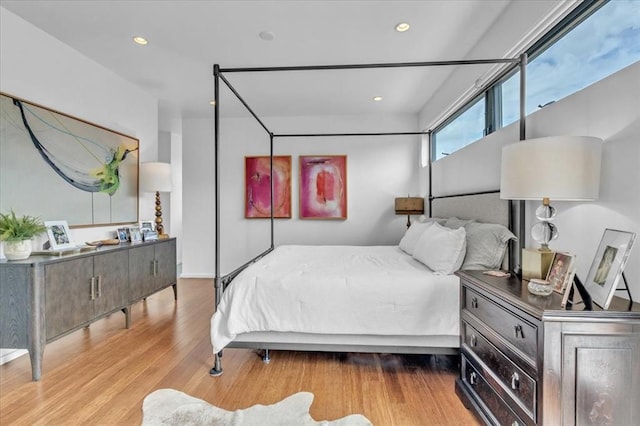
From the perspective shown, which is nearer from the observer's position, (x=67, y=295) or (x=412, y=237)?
(x=67, y=295)

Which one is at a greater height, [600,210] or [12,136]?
[12,136]

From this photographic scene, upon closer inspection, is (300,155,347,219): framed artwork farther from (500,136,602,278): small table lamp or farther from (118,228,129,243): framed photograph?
(500,136,602,278): small table lamp

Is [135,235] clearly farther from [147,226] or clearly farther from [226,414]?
[226,414]

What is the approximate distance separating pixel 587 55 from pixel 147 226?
14.2 ft

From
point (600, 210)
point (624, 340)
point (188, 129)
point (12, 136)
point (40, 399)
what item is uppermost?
point (188, 129)

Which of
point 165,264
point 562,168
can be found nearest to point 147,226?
point 165,264

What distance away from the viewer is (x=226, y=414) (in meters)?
1.66

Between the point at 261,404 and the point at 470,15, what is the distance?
312cm

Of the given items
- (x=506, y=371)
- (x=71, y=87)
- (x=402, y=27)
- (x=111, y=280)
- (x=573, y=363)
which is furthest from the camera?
(x=71, y=87)

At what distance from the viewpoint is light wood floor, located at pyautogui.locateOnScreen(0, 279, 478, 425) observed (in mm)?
1713

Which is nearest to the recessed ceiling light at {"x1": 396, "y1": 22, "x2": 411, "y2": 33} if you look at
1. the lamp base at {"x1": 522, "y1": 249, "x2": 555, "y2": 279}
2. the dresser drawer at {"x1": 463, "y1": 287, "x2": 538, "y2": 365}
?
the lamp base at {"x1": 522, "y1": 249, "x2": 555, "y2": 279}

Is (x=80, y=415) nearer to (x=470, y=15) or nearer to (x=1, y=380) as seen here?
(x=1, y=380)

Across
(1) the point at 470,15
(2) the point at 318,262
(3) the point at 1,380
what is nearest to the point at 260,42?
(1) the point at 470,15

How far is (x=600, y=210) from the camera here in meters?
1.48
